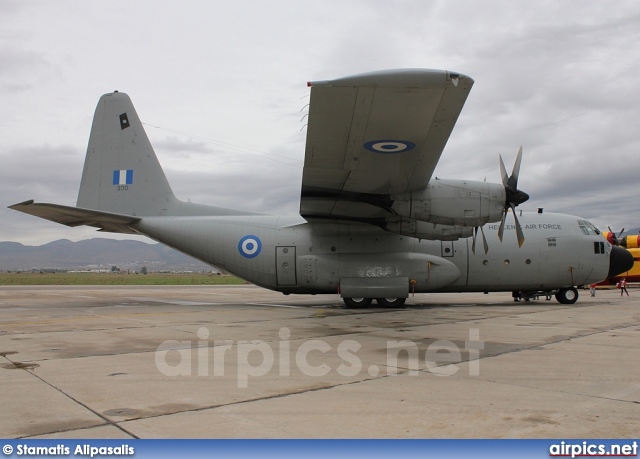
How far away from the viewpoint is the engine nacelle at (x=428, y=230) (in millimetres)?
16797

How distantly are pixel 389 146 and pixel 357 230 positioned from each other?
694 centimetres

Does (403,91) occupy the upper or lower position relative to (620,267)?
upper

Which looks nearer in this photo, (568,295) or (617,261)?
(617,261)

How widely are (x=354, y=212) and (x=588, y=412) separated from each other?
12358mm

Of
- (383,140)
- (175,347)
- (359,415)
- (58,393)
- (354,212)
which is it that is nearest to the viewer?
(359,415)

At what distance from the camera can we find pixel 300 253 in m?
18.5

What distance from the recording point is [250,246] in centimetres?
1873

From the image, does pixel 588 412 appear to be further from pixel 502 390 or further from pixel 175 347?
pixel 175 347

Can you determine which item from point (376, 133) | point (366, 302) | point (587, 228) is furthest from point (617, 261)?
point (376, 133)

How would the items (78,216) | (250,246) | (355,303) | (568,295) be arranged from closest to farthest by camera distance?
(78,216) → (355,303) → (250,246) → (568,295)

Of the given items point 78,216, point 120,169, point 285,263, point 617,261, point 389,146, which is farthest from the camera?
point 617,261

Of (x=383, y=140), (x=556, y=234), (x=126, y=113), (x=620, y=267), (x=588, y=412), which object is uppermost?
(x=126, y=113)

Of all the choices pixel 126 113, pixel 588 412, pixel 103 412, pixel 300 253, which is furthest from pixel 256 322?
pixel 126 113

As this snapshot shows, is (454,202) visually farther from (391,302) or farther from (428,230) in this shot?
(391,302)
